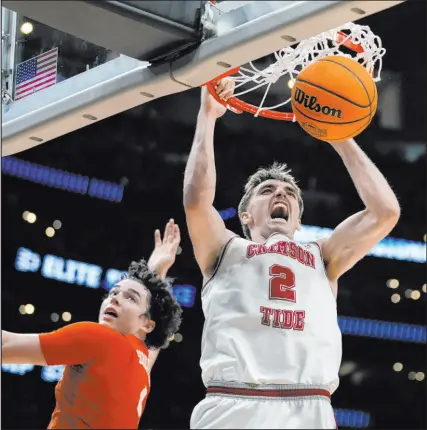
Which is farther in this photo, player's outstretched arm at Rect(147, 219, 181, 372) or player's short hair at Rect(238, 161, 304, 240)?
player's outstretched arm at Rect(147, 219, 181, 372)

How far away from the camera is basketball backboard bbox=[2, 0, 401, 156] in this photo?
3188mm

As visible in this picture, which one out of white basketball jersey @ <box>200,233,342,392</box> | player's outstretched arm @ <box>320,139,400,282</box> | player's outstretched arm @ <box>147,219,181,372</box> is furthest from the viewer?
player's outstretched arm @ <box>147,219,181,372</box>

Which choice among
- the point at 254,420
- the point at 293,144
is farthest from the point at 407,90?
the point at 254,420

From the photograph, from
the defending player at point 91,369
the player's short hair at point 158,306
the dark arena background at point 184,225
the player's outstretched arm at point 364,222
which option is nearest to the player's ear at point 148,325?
the player's short hair at point 158,306

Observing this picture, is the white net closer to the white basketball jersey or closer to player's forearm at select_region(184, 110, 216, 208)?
player's forearm at select_region(184, 110, 216, 208)

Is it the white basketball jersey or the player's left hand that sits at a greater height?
the player's left hand

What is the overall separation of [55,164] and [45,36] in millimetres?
4950

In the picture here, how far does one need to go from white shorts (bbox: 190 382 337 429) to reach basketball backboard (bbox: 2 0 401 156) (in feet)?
3.66

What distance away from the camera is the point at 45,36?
12.8 feet

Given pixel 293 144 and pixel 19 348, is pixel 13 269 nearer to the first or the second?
pixel 293 144

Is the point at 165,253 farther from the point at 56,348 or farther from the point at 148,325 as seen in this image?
the point at 56,348

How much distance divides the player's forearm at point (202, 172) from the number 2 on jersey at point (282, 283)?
0.37m

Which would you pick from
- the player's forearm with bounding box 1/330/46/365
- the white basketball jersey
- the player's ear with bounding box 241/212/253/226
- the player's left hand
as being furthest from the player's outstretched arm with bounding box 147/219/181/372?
the player's forearm with bounding box 1/330/46/365

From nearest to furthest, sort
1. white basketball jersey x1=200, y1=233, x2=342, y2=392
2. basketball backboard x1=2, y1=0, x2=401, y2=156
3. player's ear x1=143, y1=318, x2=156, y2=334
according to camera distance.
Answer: basketball backboard x1=2, y1=0, x2=401, y2=156
white basketball jersey x1=200, y1=233, x2=342, y2=392
player's ear x1=143, y1=318, x2=156, y2=334
